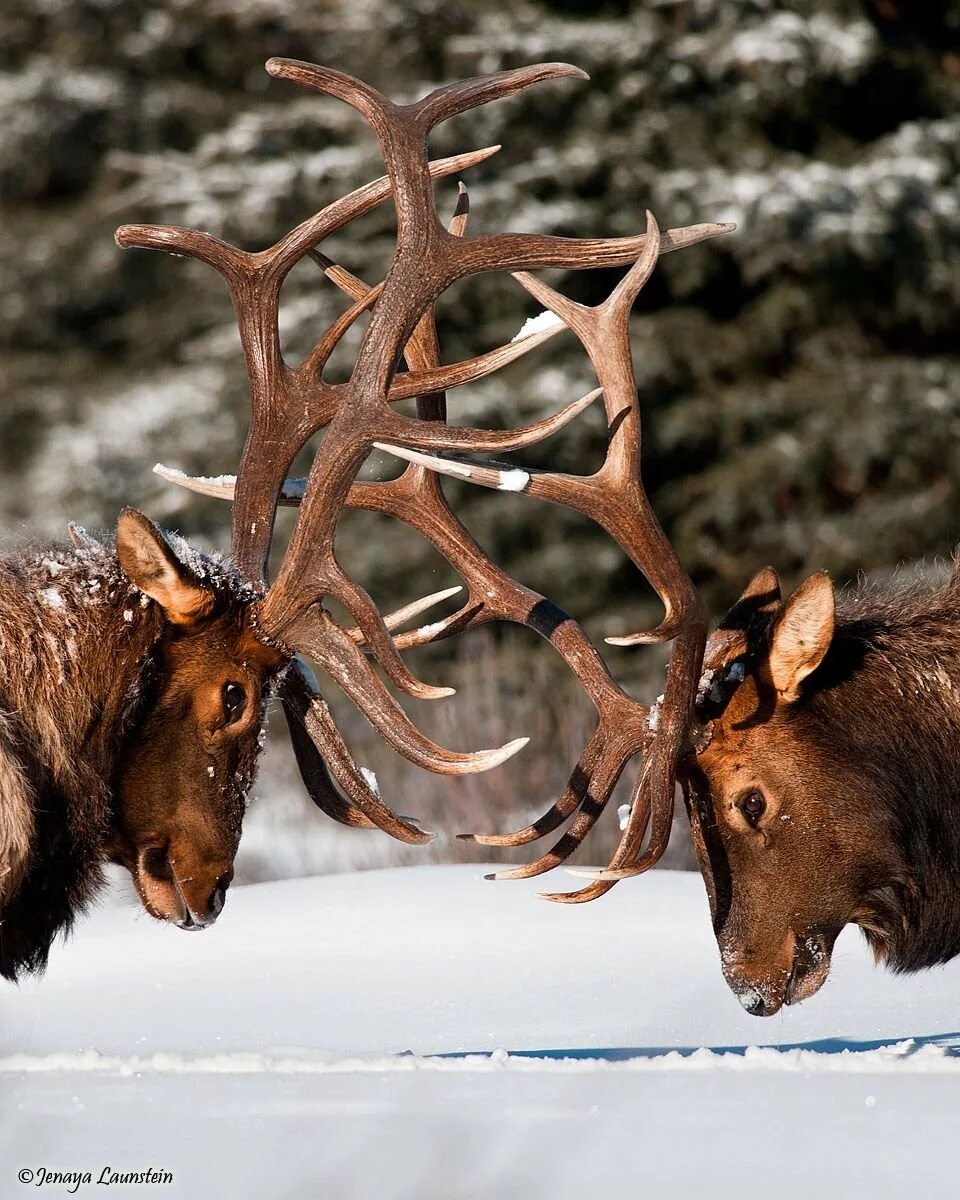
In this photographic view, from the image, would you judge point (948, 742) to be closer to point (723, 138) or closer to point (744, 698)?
point (744, 698)

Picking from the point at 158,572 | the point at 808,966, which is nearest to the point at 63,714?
the point at 158,572

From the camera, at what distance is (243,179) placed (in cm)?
1714

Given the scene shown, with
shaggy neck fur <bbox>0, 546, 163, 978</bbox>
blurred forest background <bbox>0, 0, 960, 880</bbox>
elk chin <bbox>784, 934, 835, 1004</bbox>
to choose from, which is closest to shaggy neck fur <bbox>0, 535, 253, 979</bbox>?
shaggy neck fur <bbox>0, 546, 163, 978</bbox>

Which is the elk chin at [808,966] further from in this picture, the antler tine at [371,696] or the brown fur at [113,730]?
the brown fur at [113,730]

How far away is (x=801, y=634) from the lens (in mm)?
5000

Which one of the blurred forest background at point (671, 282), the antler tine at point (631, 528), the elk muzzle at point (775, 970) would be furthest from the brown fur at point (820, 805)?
the blurred forest background at point (671, 282)

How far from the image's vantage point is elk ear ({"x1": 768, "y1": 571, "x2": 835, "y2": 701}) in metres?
4.94

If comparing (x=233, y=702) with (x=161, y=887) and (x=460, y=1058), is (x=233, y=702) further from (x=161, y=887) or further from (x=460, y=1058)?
(x=460, y=1058)

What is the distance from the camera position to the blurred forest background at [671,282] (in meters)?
15.9

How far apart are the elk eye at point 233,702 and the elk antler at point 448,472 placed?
21cm

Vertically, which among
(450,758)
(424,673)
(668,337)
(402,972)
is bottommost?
(424,673)

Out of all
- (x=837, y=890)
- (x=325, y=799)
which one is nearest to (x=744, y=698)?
(x=837, y=890)

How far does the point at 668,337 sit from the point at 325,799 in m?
11.4

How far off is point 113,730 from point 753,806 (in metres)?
1.64
